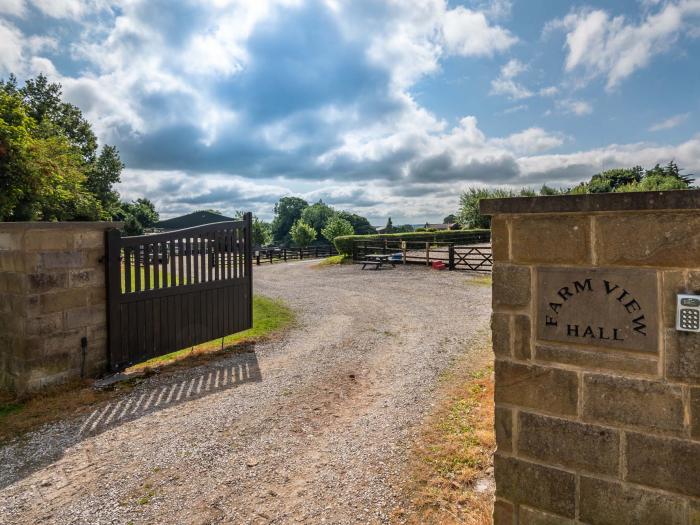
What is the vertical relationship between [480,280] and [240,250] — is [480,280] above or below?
below

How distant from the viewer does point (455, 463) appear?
3846mm

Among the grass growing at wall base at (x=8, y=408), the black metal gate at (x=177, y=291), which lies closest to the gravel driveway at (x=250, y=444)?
the black metal gate at (x=177, y=291)

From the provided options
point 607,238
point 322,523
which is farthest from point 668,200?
point 322,523

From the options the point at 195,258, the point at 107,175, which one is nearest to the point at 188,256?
the point at 195,258

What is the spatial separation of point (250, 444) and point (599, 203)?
383 centimetres

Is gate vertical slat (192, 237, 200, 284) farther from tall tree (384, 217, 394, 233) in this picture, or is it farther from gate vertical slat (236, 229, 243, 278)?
tall tree (384, 217, 394, 233)

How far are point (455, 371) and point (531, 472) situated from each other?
149 inches

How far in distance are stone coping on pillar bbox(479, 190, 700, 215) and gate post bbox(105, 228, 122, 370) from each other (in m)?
5.74

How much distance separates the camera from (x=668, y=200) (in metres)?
2.15

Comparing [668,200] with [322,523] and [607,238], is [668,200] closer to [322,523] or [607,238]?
[607,238]

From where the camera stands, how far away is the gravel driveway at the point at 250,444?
11.1ft

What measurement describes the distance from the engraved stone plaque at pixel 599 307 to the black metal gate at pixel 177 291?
19.5 feet

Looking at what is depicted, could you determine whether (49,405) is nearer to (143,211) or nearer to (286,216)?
(143,211)

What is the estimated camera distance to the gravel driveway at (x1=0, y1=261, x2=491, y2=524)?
133 inches
